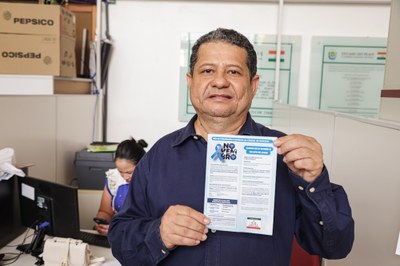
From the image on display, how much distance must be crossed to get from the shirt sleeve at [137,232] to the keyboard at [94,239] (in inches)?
33.7

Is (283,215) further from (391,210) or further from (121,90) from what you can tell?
(121,90)

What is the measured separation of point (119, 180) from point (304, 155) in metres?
1.73

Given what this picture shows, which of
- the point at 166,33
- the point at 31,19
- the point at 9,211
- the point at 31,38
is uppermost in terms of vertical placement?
the point at 166,33

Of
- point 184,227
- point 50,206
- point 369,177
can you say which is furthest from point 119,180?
point 369,177

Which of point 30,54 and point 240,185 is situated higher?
point 30,54

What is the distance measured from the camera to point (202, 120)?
1.10 m

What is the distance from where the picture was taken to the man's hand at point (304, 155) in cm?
85

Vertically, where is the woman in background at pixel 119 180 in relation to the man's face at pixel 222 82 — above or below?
A: below

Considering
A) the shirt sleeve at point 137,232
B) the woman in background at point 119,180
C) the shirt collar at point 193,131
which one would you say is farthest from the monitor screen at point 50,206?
the shirt collar at point 193,131

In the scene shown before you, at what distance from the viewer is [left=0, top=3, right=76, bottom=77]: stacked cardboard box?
2314 millimetres

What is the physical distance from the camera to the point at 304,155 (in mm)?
851

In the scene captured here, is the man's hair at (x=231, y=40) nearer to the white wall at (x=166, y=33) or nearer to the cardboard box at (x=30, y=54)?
the cardboard box at (x=30, y=54)

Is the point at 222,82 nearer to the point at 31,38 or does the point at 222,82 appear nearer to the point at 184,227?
the point at 184,227

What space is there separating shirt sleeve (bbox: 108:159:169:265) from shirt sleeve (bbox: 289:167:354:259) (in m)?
0.38
